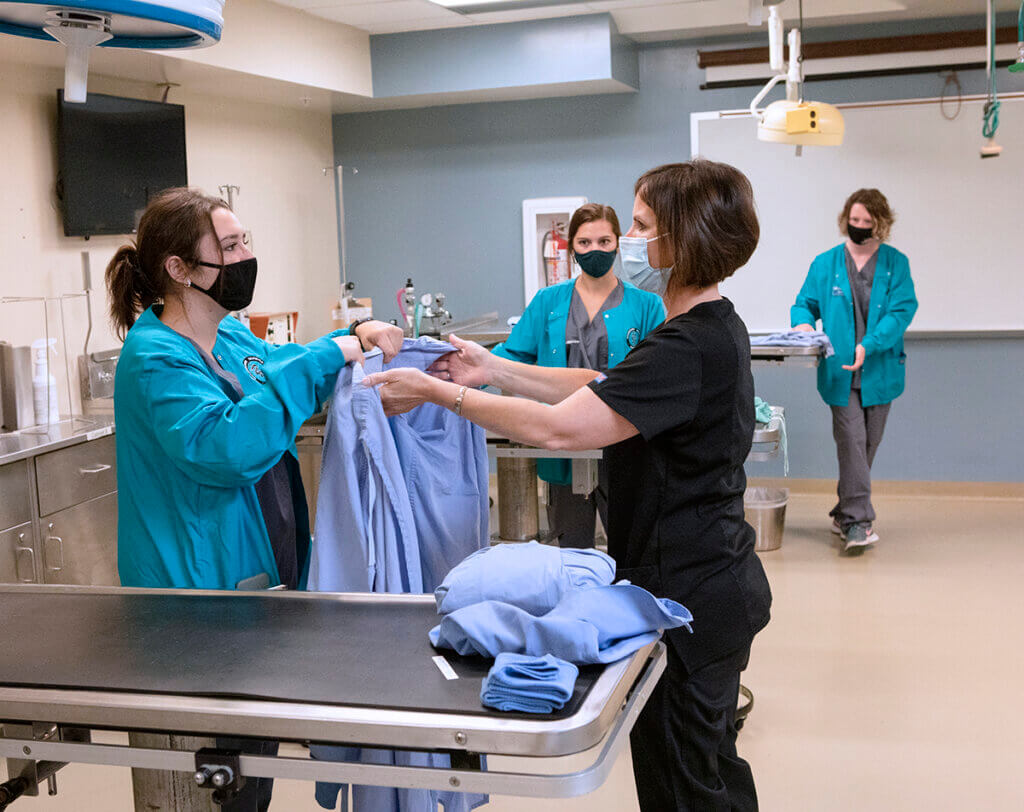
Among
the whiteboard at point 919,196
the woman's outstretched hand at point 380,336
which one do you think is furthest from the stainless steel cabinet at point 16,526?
the whiteboard at point 919,196

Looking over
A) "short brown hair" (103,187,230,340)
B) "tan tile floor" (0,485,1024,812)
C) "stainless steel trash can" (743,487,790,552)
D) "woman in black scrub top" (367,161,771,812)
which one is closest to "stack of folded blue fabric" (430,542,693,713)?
"woman in black scrub top" (367,161,771,812)

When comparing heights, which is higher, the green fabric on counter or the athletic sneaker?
the green fabric on counter

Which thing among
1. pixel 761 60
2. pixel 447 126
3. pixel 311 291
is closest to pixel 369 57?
pixel 447 126

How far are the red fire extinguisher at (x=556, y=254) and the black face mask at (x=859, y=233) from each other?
1.78 m

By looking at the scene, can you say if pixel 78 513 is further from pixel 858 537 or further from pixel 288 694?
pixel 858 537

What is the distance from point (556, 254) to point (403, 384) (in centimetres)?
450

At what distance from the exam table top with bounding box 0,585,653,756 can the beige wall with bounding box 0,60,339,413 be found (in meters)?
2.79

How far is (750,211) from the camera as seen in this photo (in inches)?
80.1

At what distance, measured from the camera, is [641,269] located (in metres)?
2.27

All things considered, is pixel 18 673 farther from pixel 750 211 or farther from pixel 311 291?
pixel 311 291

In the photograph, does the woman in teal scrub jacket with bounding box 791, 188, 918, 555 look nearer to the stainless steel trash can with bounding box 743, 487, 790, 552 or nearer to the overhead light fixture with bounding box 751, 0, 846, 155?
the stainless steel trash can with bounding box 743, 487, 790, 552

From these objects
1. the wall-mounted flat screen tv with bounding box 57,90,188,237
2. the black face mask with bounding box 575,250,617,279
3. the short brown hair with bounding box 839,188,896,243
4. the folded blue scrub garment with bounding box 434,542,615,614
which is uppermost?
the wall-mounted flat screen tv with bounding box 57,90,188,237

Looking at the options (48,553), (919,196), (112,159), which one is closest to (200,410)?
(48,553)

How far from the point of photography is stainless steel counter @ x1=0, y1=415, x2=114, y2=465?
11.5ft
